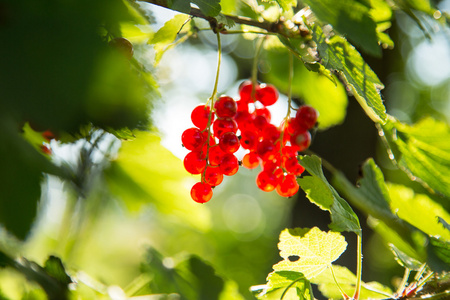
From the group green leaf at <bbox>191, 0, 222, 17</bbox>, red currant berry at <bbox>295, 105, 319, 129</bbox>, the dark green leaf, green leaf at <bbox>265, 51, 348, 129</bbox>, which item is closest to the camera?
green leaf at <bbox>191, 0, 222, 17</bbox>

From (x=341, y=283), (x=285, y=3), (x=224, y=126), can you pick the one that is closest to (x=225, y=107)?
(x=224, y=126)

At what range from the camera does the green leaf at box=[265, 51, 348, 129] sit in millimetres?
1350

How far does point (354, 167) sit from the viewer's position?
179 centimetres

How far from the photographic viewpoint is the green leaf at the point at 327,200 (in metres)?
0.73

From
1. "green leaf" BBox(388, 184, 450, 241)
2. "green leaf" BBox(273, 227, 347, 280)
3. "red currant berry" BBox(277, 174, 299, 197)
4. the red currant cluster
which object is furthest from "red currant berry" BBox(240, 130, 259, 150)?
"green leaf" BBox(388, 184, 450, 241)

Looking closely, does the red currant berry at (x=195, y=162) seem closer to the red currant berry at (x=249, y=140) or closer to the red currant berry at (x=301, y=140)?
the red currant berry at (x=249, y=140)

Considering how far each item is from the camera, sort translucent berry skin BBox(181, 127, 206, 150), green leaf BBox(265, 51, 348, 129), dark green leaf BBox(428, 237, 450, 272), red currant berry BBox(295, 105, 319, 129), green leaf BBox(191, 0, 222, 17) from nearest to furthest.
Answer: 1. green leaf BBox(191, 0, 222, 17)
2. dark green leaf BBox(428, 237, 450, 272)
3. translucent berry skin BBox(181, 127, 206, 150)
4. red currant berry BBox(295, 105, 319, 129)
5. green leaf BBox(265, 51, 348, 129)

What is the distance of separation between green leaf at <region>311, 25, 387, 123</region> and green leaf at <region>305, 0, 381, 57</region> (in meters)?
0.06

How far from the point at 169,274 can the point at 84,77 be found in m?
0.88

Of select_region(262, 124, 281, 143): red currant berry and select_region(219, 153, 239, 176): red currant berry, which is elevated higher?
select_region(262, 124, 281, 143): red currant berry

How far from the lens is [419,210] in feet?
3.16

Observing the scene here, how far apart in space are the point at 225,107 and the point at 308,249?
1.12 feet

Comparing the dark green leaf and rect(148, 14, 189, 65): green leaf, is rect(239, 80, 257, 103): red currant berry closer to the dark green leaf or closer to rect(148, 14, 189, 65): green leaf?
rect(148, 14, 189, 65): green leaf

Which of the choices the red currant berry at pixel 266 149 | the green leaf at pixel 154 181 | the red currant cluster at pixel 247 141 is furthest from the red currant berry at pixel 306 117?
the green leaf at pixel 154 181
